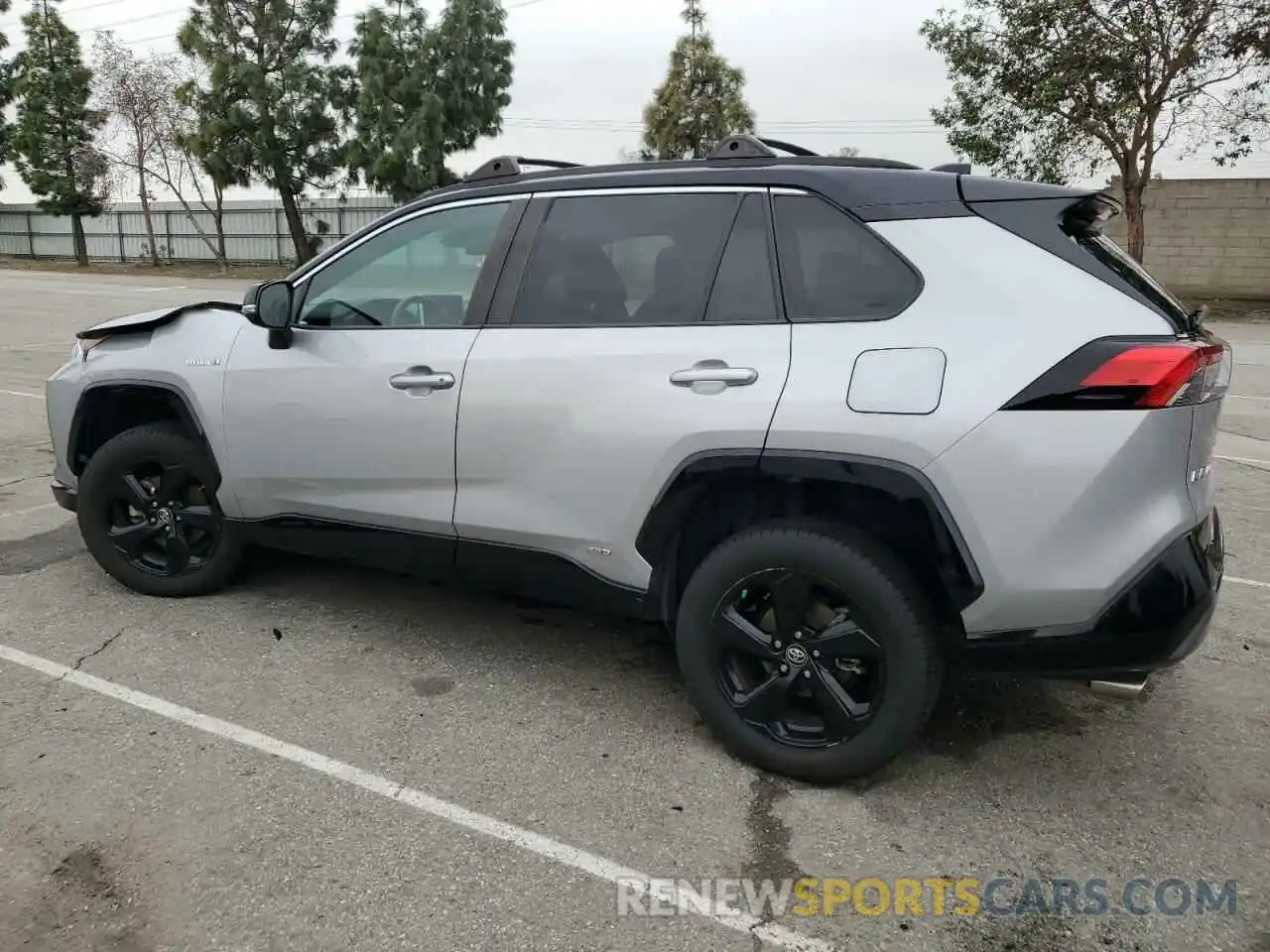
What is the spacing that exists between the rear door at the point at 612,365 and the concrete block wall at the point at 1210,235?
2126 cm

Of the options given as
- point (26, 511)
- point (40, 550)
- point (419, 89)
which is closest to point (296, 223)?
point (419, 89)

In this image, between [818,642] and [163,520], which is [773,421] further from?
[163,520]

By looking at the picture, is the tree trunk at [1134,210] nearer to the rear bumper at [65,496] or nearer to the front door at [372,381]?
the front door at [372,381]

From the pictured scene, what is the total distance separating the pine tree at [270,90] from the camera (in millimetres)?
31469

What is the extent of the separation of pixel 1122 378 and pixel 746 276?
3.65ft

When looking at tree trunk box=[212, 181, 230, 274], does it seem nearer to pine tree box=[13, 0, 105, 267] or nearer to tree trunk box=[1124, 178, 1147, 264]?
pine tree box=[13, 0, 105, 267]

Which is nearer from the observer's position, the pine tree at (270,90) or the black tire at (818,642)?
the black tire at (818,642)

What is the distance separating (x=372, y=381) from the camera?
3615mm

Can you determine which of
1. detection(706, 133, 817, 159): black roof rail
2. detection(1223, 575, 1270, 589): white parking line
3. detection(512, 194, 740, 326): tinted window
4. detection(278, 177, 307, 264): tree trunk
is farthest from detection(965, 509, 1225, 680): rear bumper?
detection(278, 177, 307, 264): tree trunk

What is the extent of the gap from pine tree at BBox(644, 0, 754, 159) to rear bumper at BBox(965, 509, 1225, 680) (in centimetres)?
3833

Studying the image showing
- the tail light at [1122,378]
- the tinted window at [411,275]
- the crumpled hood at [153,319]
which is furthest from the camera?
the crumpled hood at [153,319]

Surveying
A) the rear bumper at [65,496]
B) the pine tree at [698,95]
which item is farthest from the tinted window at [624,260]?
the pine tree at [698,95]

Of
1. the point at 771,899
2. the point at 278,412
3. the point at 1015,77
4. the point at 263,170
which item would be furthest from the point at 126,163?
the point at 771,899

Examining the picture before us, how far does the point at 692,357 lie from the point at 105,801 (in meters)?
2.17
